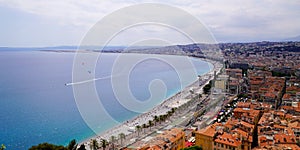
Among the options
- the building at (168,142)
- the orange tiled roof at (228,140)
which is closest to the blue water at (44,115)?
the building at (168,142)

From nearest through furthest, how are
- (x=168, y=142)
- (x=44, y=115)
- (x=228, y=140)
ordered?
1. (x=228, y=140)
2. (x=168, y=142)
3. (x=44, y=115)

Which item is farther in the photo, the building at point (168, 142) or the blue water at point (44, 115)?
the blue water at point (44, 115)

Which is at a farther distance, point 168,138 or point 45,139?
point 45,139

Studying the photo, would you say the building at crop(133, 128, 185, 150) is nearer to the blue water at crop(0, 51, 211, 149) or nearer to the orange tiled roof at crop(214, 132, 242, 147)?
the orange tiled roof at crop(214, 132, 242, 147)

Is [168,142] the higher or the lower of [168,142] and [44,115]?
the higher

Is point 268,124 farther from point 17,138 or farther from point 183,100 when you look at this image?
point 17,138

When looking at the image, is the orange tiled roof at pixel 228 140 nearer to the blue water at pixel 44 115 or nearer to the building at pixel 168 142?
the building at pixel 168 142

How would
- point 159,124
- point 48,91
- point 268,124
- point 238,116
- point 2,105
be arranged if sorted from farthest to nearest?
point 48,91, point 2,105, point 159,124, point 238,116, point 268,124

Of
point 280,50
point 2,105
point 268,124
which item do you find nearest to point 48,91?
point 2,105

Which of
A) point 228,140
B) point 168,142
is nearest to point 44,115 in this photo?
point 168,142

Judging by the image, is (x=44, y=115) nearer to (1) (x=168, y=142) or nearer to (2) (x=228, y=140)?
(1) (x=168, y=142)

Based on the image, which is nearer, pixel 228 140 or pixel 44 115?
pixel 228 140
